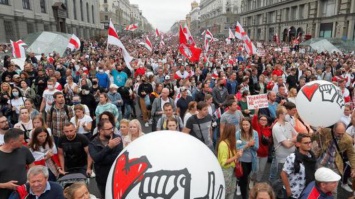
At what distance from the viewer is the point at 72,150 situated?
442 centimetres

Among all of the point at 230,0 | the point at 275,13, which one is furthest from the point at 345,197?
the point at 230,0

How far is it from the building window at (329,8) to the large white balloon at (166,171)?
41.6m

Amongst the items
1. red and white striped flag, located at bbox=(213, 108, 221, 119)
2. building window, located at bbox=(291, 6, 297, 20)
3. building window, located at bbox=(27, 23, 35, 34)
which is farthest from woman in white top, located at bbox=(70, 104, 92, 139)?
building window, located at bbox=(291, 6, 297, 20)

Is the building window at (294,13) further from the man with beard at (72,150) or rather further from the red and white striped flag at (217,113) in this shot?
the man with beard at (72,150)

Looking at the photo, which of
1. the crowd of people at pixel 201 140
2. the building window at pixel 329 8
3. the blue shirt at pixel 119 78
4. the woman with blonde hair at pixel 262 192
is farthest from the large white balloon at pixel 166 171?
the building window at pixel 329 8

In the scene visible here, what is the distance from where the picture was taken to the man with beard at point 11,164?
3627 mm

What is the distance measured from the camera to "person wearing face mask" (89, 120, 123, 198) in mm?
3930

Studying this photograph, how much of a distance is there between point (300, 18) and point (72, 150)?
50166 mm

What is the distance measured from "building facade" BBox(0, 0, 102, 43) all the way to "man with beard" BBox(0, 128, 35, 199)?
26.8m

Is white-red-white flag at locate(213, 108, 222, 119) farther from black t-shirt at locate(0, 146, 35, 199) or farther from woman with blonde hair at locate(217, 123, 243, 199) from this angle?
black t-shirt at locate(0, 146, 35, 199)

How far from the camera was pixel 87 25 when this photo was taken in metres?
57.0

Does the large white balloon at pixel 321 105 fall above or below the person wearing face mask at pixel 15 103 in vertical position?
above

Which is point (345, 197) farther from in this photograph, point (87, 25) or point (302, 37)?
point (87, 25)

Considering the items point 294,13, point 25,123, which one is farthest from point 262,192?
point 294,13
